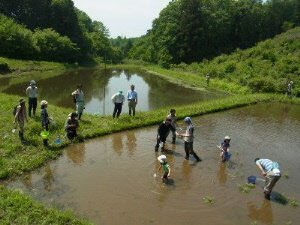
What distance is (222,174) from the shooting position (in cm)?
1390

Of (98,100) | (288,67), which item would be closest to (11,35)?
(98,100)

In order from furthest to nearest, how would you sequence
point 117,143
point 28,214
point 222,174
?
point 117,143 < point 222,174 < point 28,214

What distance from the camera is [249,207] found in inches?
447

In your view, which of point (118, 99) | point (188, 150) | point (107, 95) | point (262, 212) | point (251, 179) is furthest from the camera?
point (107, 95)

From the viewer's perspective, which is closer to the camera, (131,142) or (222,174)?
(222,174)

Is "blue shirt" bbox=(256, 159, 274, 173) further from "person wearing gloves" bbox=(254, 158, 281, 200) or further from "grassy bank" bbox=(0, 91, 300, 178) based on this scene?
"grassy bank" bbox=(0, 91, 300, 178)

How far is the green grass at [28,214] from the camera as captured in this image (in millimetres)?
9633

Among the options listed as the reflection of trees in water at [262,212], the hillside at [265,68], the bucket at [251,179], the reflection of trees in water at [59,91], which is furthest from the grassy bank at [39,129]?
the hillside at [265,68]

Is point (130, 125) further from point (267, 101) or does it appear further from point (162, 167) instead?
point (267, 101)

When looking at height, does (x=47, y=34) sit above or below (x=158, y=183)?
above

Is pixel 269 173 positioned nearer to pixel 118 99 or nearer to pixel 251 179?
pixel 251 179

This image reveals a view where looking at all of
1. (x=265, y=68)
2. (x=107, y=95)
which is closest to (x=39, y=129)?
(x=107, y=95)

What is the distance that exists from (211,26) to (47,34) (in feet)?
102

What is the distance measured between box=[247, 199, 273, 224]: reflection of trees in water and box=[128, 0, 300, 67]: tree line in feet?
179
